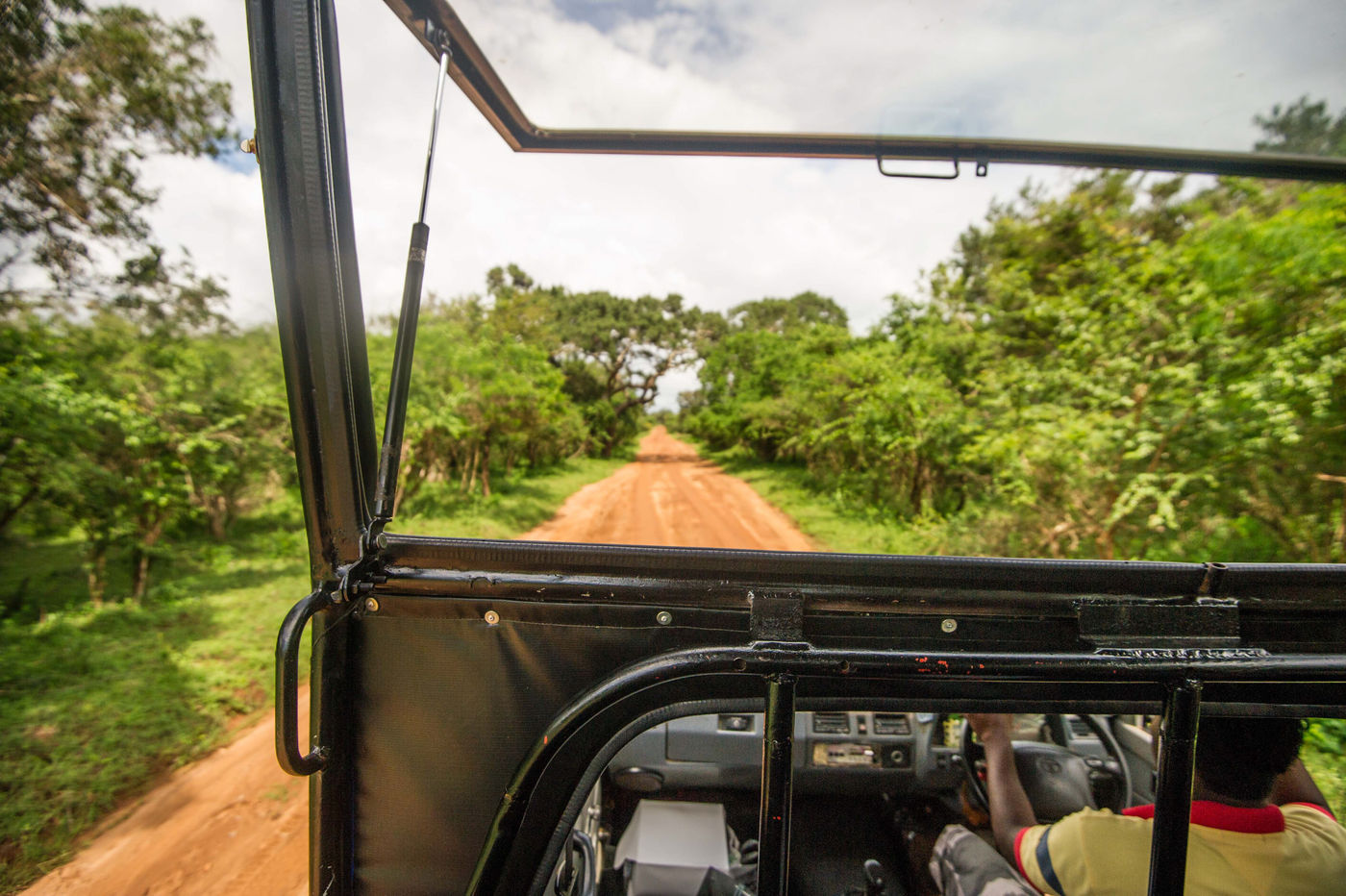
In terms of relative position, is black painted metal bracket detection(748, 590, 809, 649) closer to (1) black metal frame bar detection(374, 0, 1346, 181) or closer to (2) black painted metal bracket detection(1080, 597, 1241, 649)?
(2) black painted metal bracket detection(1080, 597, 1241, 649)

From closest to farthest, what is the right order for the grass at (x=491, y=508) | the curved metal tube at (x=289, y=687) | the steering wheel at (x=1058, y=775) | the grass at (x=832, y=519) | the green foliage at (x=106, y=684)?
the curved metal tube at (x=289, y=687) → the steering wheel at (x=1058, y=775) → the green foliage at (x=106, y=684) → the grass at (x=832, y=519) → the grass at (x=491, y=508)

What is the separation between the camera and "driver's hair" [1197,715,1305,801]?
50.9 inches

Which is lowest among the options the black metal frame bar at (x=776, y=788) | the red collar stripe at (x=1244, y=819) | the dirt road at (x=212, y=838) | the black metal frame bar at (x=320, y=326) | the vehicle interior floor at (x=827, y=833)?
the dirt road at (x=212, y=838)

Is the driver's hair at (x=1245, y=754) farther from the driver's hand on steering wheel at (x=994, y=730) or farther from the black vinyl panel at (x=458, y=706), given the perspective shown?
the black vinyl panel at (x=458, y=706)

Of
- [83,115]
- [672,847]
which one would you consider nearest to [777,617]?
[672,847]

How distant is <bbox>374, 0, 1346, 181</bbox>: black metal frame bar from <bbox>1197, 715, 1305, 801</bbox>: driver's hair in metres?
1.47

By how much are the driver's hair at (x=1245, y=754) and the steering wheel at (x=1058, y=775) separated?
91 centimetres

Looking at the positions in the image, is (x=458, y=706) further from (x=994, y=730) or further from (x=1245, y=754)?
(x=1245, y=754)

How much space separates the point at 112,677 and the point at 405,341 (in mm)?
5814

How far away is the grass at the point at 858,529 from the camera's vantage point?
9.09ft

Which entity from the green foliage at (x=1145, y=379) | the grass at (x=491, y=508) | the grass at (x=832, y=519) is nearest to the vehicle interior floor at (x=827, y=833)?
the grass at (x=832, y=519)

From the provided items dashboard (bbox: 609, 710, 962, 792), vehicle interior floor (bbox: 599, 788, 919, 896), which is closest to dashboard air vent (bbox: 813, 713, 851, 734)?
dashboard (bbox: 609, 710, 962, 792)

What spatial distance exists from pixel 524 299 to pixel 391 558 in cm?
1268

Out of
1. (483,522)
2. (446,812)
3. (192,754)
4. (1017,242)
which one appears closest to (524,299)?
(483,522)
